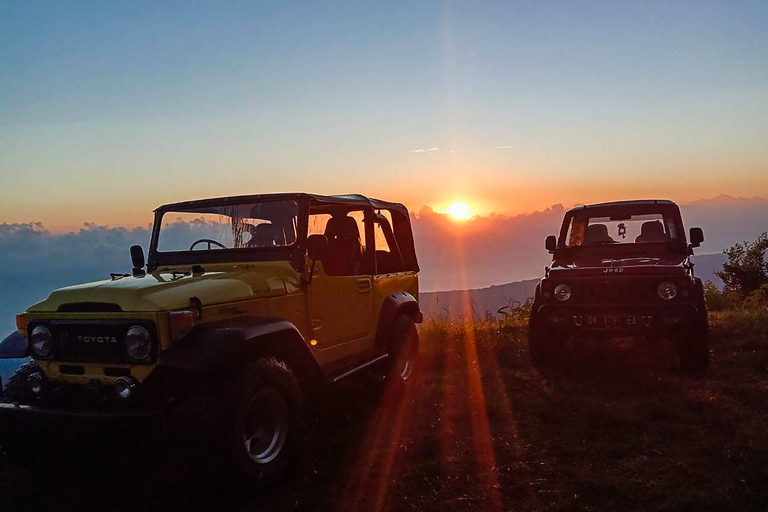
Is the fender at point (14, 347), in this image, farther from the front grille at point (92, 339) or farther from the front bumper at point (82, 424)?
the front bumper at point (82, 424)

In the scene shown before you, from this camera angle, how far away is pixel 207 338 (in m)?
3.86

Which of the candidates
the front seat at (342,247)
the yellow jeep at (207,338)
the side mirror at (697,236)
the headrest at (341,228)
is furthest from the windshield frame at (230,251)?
the side mirror at (697,236)

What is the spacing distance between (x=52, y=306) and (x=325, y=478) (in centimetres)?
224

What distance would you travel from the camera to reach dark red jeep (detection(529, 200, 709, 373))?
A: 665cm

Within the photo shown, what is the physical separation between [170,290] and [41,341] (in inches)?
38.7

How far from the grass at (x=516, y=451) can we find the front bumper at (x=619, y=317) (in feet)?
1.75

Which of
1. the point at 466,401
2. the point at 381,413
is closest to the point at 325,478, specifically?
the point at 381,413

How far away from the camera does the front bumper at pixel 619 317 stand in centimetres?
657

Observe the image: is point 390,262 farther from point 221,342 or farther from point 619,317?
point 221,342

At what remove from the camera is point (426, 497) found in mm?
3918

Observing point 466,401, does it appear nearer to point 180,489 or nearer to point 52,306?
point 180,489

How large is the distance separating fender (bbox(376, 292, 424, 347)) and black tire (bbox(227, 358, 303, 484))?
2094mm

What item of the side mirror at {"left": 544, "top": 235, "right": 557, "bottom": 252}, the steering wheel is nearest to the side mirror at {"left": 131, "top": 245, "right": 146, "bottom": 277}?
the steering wheel

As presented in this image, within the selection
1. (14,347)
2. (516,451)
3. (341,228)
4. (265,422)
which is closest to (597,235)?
(341,228)
